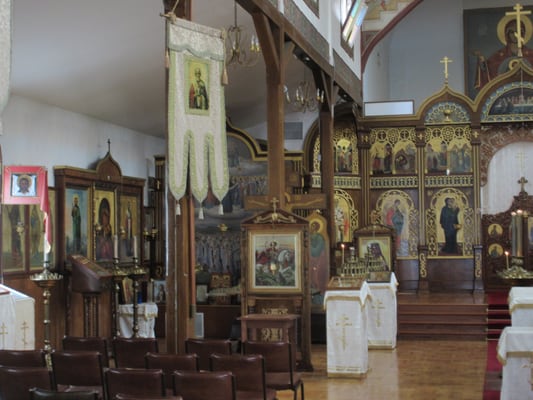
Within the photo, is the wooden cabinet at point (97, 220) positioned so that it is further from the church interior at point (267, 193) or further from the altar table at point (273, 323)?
the altar table at point (273, 323)

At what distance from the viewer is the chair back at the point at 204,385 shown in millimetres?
5727

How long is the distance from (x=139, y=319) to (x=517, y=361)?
7419 millimetres

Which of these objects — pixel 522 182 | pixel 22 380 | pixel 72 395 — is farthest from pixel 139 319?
pixel 522 182

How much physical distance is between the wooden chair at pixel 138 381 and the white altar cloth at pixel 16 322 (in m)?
4.20

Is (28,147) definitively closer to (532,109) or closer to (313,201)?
(313,201)

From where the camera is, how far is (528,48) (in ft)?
78.4

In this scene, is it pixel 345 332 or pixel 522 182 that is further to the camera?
pixel 522 182

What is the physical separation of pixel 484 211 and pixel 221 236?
642 centimetres

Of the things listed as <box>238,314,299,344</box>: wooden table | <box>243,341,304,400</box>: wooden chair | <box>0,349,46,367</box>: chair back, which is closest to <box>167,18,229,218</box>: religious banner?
<box>243,341,304,400</box>: wooden chair

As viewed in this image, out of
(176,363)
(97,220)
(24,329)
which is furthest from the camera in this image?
(97,220)

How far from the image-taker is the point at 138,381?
5.76 meters

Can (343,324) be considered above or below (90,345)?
below

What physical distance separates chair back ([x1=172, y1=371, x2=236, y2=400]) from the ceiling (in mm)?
5583

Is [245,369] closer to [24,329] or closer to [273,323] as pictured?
[273,323]
